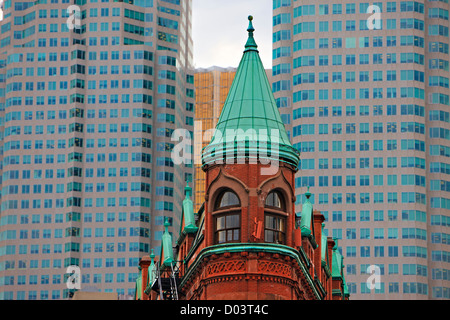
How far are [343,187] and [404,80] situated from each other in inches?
880

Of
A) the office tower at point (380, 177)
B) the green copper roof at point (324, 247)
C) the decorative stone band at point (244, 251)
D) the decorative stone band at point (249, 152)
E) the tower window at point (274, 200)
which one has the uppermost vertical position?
the office tower at point (380, 177)

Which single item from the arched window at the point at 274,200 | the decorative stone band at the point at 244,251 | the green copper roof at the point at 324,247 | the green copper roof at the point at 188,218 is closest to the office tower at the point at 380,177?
the green copper roof at the point at 324,247

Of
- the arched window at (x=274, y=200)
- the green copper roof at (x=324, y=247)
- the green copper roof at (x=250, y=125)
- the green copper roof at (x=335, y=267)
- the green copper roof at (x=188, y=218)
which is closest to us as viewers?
the green copper roof at (x=250, y=125)

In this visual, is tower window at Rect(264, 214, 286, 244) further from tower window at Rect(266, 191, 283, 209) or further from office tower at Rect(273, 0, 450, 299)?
office tower at Rect(273, 0, 450, 299)

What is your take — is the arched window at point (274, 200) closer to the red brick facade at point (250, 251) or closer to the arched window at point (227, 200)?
the red brick facade at point (250, 251)

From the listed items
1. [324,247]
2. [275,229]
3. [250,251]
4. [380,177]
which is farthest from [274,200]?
[380,177]

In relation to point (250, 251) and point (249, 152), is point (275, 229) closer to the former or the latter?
point (250, 251)

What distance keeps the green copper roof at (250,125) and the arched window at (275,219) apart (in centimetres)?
195

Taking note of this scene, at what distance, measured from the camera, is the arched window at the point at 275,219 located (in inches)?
2135

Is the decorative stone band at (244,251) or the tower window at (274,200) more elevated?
the tower window at (274,200)

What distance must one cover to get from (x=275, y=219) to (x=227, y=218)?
2.34m

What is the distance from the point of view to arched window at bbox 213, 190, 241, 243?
54.3 metres

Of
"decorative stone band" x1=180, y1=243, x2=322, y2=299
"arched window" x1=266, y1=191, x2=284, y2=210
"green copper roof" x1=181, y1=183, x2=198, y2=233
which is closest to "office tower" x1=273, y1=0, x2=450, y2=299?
"green copper roof" x1=181, y1=183, x2=198, y2=233

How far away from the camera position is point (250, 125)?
54719 millimetres
